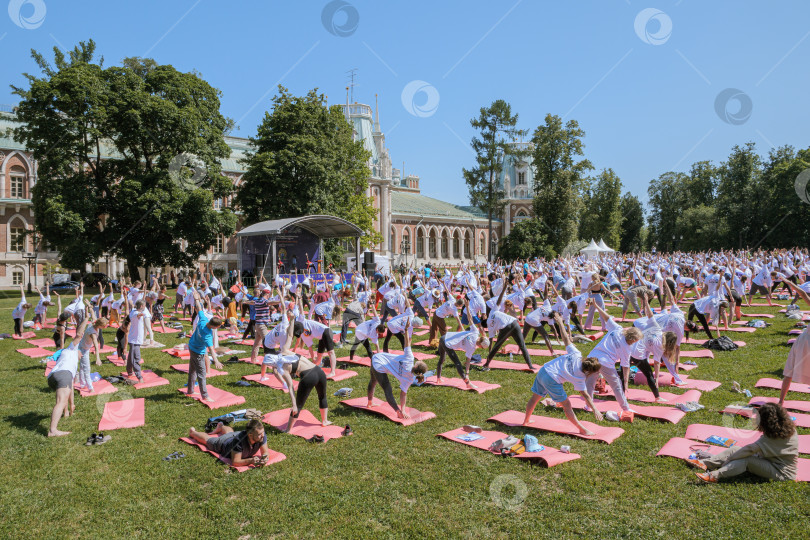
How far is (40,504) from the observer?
564 cm

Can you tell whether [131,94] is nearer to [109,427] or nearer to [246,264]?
[246,264]

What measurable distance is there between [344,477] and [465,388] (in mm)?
4084

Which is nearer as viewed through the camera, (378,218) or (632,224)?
(378,218)

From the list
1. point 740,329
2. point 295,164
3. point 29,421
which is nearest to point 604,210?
point 295,164

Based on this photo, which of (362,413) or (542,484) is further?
(362,413)

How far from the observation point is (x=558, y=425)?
25.2ft

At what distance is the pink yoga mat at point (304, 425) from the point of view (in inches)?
301

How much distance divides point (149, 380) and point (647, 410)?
9865 mm

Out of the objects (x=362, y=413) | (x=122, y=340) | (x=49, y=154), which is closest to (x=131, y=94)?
(x=49, y=154)

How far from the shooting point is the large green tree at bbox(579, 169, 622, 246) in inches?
2346

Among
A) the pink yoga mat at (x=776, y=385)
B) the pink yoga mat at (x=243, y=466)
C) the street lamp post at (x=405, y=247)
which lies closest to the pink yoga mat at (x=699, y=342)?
the pink yoga mat at (x=776, y=385)

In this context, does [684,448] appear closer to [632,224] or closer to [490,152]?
[490,152]

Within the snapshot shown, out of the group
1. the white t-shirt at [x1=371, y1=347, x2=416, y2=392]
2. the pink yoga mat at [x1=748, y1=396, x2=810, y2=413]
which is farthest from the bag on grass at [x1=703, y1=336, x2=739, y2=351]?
the white t-shirt at [x1=371, y1=347, x2=416, y2=392]

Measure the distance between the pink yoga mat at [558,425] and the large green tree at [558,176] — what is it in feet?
136
